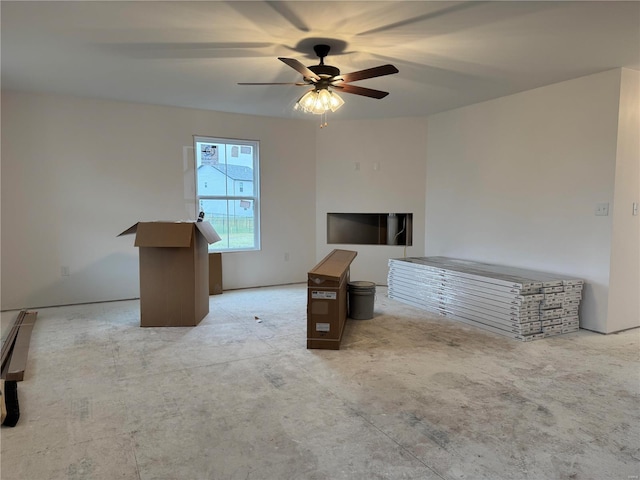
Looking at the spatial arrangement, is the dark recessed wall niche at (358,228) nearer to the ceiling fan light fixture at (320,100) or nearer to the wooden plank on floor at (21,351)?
the ceiling fan light fixture at (320,100)

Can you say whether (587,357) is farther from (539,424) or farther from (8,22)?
(8,22)

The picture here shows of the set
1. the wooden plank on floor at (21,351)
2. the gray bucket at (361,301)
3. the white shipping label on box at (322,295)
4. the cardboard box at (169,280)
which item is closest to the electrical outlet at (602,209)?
the gray bucket at (361,301)

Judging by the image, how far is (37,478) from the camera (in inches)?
74.8

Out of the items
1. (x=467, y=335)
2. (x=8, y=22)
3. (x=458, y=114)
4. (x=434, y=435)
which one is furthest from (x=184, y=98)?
(x=434, y=435)

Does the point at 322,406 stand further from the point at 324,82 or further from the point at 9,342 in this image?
the point at 9,342

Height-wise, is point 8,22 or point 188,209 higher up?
point 8,22

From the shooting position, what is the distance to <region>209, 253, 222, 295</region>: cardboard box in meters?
5.68

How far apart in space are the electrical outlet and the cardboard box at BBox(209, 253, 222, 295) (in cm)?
438

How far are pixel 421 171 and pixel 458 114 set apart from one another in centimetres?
95

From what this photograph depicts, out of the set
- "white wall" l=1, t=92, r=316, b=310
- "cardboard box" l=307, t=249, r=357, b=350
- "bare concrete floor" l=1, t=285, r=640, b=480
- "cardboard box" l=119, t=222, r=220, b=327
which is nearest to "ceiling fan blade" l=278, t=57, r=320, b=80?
"cardboard box" l=307, t=249, r=357, b=350

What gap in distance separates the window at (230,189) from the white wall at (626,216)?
168 inches

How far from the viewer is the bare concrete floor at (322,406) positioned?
202 centimetres

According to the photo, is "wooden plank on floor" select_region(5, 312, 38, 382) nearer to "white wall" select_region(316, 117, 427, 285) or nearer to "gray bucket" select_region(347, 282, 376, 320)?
"gray bucket" select_region(347, 282, 376, 320)

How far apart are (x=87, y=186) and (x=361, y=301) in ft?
11.6
